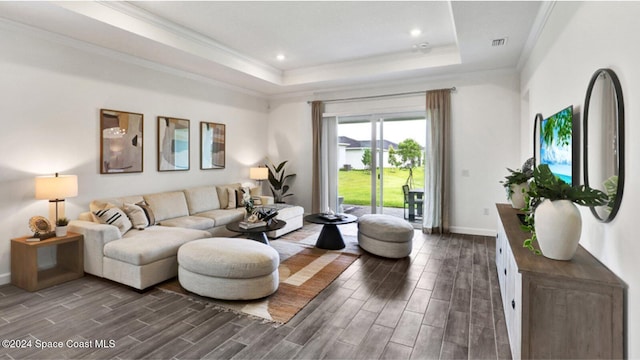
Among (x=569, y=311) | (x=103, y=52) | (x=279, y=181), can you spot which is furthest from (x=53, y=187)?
(x=569, y=311)

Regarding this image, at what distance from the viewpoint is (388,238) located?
4234mm

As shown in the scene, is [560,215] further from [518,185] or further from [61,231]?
[61,231]

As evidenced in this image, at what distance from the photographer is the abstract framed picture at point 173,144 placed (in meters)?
5.14

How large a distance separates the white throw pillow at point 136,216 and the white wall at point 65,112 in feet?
1.90

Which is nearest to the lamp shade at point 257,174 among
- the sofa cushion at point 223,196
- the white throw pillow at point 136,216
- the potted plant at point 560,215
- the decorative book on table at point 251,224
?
the sofa cushion at point 223,196

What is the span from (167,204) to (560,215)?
4774mm

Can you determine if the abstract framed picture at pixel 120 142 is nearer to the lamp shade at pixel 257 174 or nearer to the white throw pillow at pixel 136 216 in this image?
the white throw pillow at pixel 136 216

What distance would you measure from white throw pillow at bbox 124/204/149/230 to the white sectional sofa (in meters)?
0.07

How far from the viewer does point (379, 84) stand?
6.23m

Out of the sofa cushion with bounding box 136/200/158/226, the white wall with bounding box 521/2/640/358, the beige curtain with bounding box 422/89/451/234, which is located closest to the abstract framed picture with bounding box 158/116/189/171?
the sofa cushion with bounding box 136/200/158/226

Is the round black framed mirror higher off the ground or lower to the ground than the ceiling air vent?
lower

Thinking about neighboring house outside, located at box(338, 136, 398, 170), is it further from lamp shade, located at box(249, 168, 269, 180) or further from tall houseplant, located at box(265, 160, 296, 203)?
lamp shade, located at box(249, 168, 269, 180)

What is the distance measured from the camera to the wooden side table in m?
3.26

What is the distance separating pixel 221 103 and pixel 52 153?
301 centimetres
